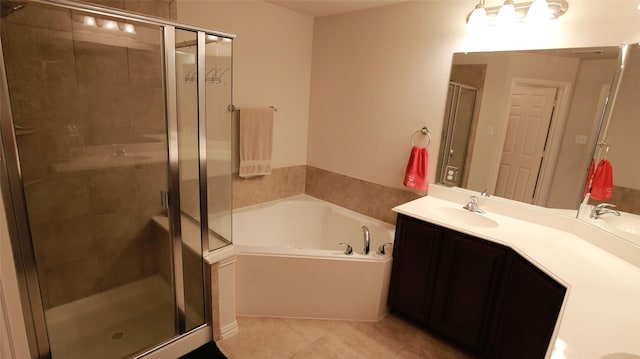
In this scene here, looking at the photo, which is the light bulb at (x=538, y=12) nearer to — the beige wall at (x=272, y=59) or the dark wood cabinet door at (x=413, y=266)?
the dark wood cabinet door at (x=413, y=266)

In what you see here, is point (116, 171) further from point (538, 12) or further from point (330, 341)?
point (538, 12)

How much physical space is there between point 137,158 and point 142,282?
969 mm

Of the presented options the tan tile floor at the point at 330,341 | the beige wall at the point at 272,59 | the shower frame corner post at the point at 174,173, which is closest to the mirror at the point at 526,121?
the tan tile floor at the point at 330,341

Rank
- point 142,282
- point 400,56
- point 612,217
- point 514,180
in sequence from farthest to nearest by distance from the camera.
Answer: point 400,56
point 142,282
point 514,180
point 612,217

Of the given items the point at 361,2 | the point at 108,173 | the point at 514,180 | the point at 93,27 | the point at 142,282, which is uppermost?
the point at 361,2

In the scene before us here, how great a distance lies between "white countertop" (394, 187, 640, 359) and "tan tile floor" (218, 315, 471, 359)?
2.88 ft

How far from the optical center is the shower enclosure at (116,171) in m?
1.82

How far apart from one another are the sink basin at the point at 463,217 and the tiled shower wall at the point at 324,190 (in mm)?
387

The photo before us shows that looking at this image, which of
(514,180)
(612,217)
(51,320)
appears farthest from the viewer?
(514,180)

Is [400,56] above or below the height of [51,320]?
above

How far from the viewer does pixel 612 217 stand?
1.79 m

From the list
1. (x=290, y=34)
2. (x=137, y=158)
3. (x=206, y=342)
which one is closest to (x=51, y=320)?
(x=206, y=342)

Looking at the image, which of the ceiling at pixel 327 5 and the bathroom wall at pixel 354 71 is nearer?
the bathroom wall at pixel 354 71

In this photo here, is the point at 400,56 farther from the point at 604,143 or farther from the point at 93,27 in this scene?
the point at 93,27
